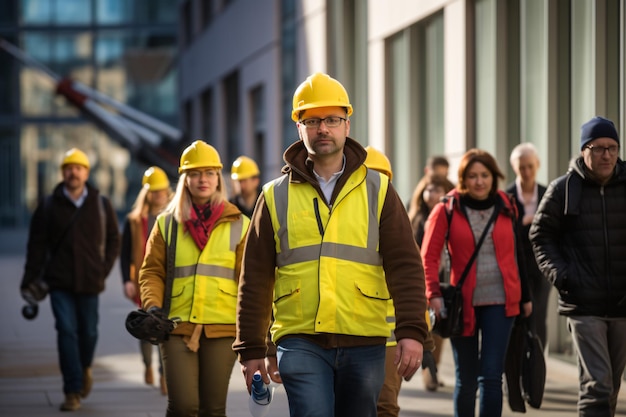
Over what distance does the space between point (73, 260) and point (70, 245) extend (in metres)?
0.18

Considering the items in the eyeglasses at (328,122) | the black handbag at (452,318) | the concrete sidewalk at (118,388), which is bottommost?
the concrete sidewalk at (118,388)

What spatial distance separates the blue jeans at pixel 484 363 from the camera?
7246 millimetres

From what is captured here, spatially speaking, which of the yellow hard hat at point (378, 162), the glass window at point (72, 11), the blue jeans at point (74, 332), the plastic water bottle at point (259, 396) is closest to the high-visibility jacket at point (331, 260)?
the plastic water bottle at point (259, 396)

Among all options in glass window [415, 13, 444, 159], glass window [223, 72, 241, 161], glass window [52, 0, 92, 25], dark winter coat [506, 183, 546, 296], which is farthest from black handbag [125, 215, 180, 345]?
glass window [52, 0, 92, 25]

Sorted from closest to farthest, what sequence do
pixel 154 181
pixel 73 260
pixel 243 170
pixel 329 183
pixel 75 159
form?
pixel 329 183 < pixel 73 260 < pixel 75 159 < pixel 154 181 < pixel 243 170

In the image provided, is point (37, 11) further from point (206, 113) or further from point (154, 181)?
point (154, 181)

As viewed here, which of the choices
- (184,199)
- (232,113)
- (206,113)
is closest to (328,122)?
(184,199)

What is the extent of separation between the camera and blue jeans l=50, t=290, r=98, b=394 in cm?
958

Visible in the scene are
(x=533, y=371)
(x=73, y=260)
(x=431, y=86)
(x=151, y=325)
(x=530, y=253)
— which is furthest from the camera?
(x=431, y=86)

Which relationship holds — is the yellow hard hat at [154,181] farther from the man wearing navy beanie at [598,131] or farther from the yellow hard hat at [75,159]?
the man wearing navy beanie at [598,131]

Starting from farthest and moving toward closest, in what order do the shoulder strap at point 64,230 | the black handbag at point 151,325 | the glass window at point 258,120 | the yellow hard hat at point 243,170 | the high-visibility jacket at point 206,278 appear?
1. the glass window at point 258,120
2. the yellow hard hat at point 243,170
3. the shoulder strap at point 64,230
4. the high-visibility jacket at point 206,278
5. the black handbag at point 151,325

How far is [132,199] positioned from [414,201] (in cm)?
3526

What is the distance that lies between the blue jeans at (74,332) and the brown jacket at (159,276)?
121 inches

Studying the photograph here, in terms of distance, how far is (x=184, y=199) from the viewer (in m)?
6.89
